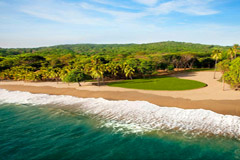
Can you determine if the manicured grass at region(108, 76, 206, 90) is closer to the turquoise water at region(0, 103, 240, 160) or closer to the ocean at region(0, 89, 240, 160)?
the ocean at region(0, 89, 240, 160)

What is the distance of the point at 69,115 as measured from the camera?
26.8 meters

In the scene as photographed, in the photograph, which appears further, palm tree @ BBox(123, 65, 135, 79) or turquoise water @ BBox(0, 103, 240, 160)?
palm tree @ BBox(123, 65, 135, 79)

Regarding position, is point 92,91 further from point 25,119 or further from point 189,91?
point 189,91

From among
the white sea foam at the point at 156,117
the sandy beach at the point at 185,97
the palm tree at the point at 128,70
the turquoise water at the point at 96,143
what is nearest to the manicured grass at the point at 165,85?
the sandy beach at the point at 185,97

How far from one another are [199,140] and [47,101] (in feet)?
95.2

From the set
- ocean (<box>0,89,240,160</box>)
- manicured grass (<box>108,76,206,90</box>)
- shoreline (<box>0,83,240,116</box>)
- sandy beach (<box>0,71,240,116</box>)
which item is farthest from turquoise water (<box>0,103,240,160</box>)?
manicured grass (<box>108,76,206,90</box>)

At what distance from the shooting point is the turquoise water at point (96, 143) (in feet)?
53.3

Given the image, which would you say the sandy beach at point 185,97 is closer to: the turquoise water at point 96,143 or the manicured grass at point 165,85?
the manicured grass at point 165,85

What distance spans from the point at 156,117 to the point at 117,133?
6.91 metres

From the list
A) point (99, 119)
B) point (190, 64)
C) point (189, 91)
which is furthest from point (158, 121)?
point (190, 64)

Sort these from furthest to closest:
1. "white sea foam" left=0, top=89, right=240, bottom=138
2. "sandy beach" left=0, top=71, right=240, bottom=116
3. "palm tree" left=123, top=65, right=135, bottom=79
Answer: "palm tree" left=123, top=65, right=135, bottom=79 < "sandy beach" left=0, top=71, right=240, bottom=116 < "white sea foam" left=0, top=89, right=240, bottom=138

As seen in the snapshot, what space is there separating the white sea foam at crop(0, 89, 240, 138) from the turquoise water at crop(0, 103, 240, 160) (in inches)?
66.5

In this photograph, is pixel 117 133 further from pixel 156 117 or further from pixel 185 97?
pixel 185 97

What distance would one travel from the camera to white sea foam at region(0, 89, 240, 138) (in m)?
20.8
